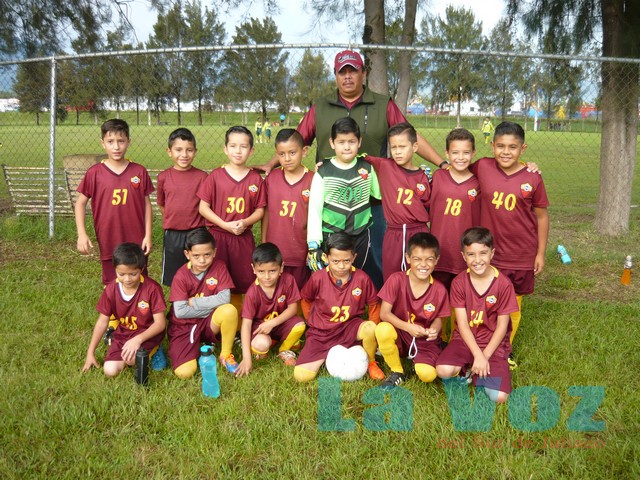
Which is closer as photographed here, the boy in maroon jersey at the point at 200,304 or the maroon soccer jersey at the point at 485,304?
the maroon soccer jersey at the point at 485,304

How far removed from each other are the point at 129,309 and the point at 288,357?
110cm

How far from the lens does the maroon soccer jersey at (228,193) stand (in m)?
3.91

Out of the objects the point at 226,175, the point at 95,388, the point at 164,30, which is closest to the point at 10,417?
the point at 95,388

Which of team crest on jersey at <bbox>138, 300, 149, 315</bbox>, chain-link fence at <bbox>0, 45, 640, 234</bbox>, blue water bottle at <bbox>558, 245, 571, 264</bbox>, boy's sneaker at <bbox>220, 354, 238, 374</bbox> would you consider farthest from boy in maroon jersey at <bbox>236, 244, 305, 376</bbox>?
blue water bottle at <bbox>558, 245, 571, 264</bbox>

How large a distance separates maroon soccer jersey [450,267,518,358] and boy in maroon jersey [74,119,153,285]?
2245 millimetres

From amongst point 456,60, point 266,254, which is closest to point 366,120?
point 266,254

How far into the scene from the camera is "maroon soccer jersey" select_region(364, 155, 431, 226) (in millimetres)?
3734

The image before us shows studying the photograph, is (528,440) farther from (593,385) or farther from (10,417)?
(10,417)

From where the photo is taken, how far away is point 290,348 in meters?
3.85

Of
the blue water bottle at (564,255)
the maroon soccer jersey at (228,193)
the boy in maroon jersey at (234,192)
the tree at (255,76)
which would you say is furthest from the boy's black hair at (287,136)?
the tree at (255,76)

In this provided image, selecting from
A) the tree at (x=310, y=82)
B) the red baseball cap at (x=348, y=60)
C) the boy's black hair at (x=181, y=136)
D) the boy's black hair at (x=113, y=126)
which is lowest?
the boy's black hair at (x=181, y=136)

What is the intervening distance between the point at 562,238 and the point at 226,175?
16.3 feet

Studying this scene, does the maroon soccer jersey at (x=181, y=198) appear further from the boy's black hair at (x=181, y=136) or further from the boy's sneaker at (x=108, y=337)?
the boy's sneaker at (x=108, y=337)

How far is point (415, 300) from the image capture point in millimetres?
3533
